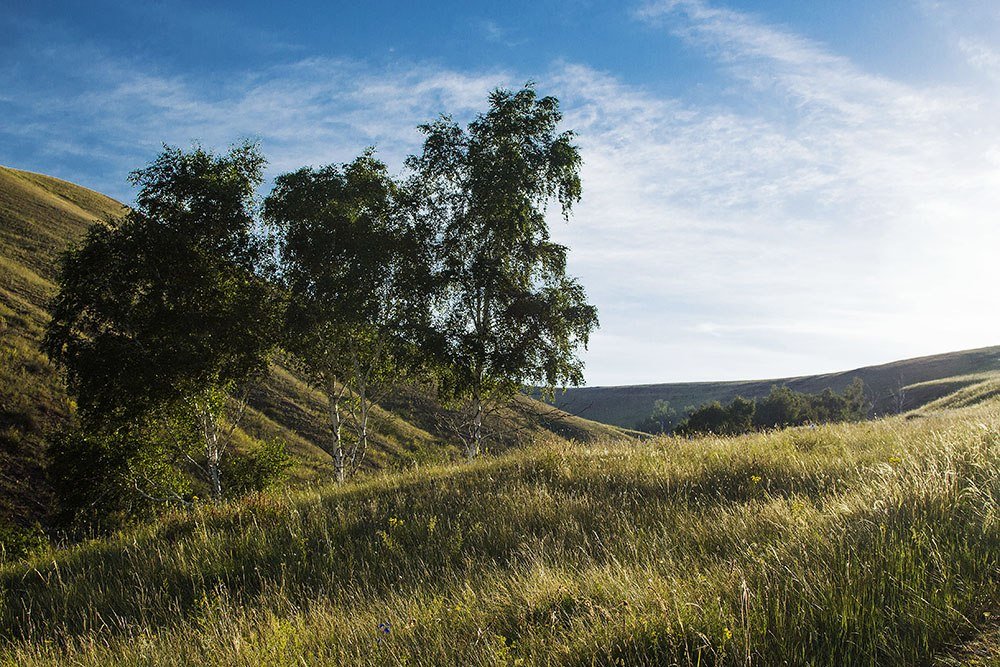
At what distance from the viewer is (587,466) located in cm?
871

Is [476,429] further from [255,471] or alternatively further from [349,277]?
[255,471]

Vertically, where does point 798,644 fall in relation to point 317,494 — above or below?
above

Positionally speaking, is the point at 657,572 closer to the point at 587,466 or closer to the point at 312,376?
the point at 587,466

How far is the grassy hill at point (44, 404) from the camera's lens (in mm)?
28703

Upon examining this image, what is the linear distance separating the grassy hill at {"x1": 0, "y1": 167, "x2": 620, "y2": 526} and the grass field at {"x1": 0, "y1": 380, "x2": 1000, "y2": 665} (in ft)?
18.0

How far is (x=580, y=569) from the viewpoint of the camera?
4613 mm

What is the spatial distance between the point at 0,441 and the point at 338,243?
24900mm

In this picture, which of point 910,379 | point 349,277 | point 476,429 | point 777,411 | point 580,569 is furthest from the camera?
point 910,379

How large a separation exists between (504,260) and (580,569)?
51.3 ft

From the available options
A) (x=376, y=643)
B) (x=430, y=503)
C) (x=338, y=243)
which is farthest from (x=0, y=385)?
(x=376, y=643)

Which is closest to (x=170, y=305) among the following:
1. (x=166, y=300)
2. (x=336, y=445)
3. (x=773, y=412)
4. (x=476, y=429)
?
(x=166, y=300)

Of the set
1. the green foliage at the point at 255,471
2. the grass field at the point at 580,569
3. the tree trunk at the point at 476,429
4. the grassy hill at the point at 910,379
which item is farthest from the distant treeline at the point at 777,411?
the grass field at the point at 580,569

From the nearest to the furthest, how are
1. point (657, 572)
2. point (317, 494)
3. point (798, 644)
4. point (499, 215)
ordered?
1. point (798, 644)
2. point (657, 572)
3. point (317, 494)
4. point (499, 215)

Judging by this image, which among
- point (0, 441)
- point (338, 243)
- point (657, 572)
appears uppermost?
point (338, 243)
